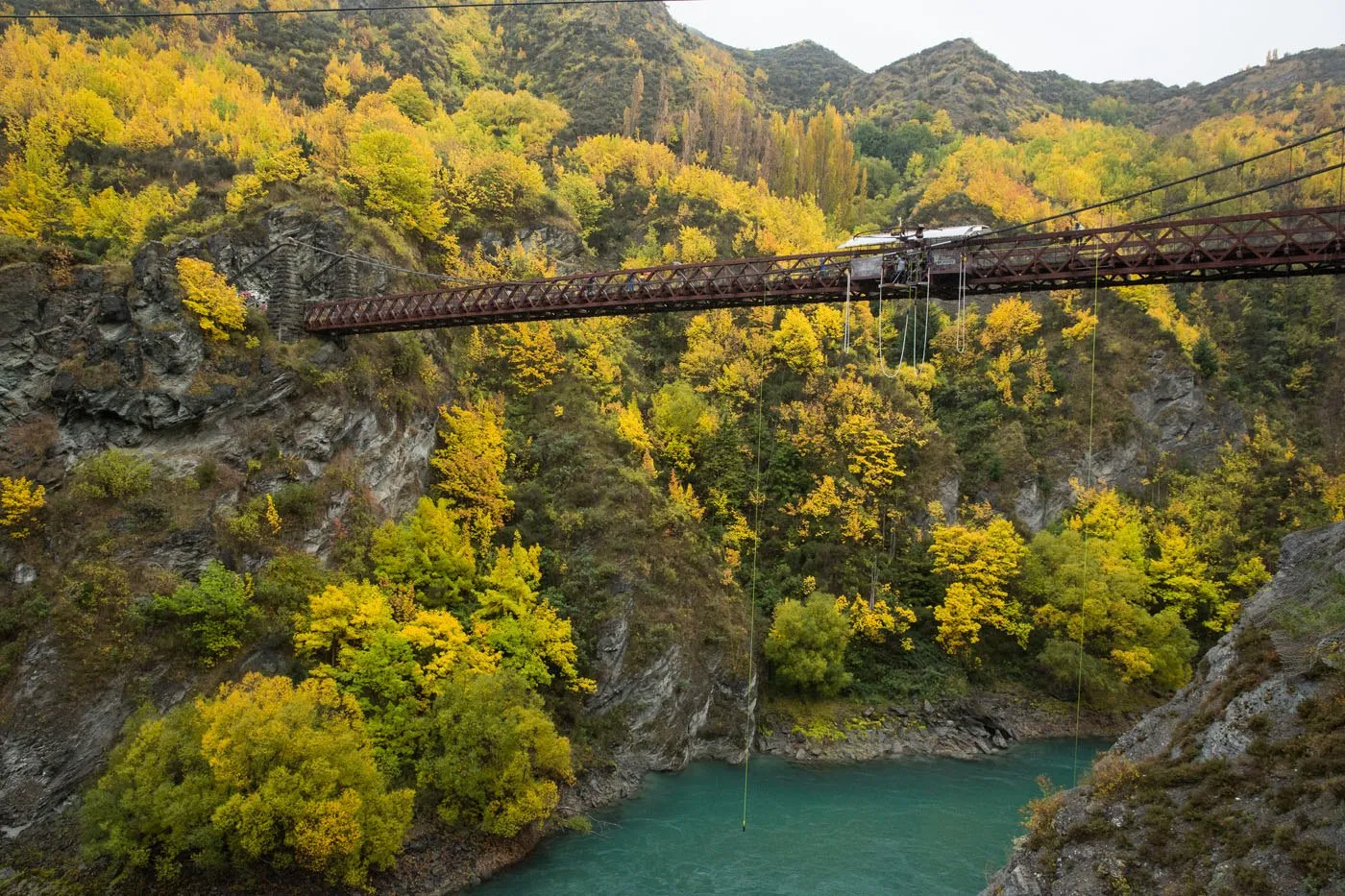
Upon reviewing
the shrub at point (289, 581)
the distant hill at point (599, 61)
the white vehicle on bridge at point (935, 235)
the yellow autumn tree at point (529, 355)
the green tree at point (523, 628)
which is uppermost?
the distant hill at point (599, 61)

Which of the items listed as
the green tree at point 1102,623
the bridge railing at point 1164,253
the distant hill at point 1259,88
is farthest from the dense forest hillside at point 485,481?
the distant hill at point 1259,88

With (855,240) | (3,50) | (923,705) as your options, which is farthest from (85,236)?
(923,705)

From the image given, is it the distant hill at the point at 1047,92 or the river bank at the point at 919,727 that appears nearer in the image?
the river bank at the point at 919,727

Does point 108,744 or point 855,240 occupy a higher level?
point 855,240

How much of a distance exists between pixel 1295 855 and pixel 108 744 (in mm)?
24979

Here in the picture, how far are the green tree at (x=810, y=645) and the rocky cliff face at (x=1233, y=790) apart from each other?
15.2 meters

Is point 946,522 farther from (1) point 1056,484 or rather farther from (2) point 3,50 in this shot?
(2) point 3,50

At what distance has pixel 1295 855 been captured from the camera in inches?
392

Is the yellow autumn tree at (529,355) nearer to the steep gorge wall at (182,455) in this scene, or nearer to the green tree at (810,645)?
the steep gorge wall at (182,455)

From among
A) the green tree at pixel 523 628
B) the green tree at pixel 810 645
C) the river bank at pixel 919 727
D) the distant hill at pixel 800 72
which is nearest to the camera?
the green tree at pixel 523 628

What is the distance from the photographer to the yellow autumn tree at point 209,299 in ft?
86.4

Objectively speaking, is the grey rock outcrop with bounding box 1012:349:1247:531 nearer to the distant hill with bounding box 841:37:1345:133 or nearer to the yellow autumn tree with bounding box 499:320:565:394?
the yellow autumn tree with bounding box 499:320:565:394

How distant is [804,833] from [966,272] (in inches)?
668

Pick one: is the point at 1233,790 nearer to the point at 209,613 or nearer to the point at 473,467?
the point at 209,613
